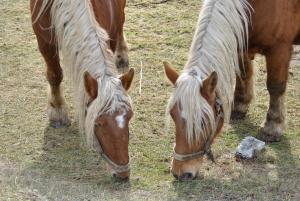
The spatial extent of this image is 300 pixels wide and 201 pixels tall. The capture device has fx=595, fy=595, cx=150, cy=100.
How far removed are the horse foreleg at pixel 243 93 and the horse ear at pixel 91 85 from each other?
1.56m

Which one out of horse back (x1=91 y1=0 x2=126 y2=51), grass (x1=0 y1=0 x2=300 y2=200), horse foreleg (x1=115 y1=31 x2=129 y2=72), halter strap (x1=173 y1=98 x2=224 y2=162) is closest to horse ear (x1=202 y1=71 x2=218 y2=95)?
halter strap (x1=173 y1=98 x2=224 y2=162)

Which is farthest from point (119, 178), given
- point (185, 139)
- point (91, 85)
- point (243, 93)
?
point (243, 93)

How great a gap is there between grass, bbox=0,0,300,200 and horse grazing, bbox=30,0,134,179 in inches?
13.0

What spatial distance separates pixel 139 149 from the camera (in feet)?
15.6

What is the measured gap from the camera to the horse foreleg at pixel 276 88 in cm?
454

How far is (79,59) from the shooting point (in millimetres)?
4211

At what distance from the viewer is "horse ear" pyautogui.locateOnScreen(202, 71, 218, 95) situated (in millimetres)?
3926

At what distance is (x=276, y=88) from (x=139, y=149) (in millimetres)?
1186

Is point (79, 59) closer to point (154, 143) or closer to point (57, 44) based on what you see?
point (57, 44)

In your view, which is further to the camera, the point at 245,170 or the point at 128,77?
the point at 245,170

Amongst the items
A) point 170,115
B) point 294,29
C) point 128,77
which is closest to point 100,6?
point 128,77

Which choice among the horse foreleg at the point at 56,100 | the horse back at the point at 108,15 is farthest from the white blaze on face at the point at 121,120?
the horse foreleg at the point at 56,100

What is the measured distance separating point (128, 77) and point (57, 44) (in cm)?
79

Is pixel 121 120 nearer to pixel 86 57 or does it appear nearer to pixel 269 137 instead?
pixel 86 57
